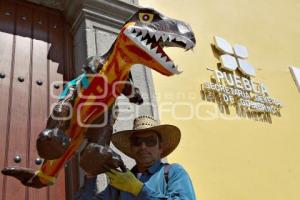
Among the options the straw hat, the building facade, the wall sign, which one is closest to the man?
the straw hat

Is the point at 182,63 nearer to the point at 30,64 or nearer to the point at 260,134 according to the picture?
the point at 260,134

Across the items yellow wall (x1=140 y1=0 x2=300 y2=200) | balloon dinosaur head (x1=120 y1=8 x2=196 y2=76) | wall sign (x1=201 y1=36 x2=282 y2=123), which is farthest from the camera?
wall sign (x1=201 y1=36 x2=282 y2=123)

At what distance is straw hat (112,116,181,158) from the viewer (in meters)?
1.82

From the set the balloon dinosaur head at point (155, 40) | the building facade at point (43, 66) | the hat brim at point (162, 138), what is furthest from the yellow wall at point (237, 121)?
the balloon dinosaur head at point (155, 40)

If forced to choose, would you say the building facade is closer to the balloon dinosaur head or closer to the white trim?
the balloon dinosaur head

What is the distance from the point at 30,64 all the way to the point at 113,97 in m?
1.24

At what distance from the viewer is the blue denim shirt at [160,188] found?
5.11 ft

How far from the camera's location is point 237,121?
330 cm

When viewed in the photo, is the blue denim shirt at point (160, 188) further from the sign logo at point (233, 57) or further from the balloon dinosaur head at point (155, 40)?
the sign logo at point (233, 57)

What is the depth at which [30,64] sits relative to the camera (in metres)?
2.59

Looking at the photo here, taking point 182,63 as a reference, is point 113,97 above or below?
below

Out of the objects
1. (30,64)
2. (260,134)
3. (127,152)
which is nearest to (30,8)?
(30,64)

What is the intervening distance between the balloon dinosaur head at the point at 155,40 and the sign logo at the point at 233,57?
2.07 metres

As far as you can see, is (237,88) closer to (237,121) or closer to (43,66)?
(237,121)
